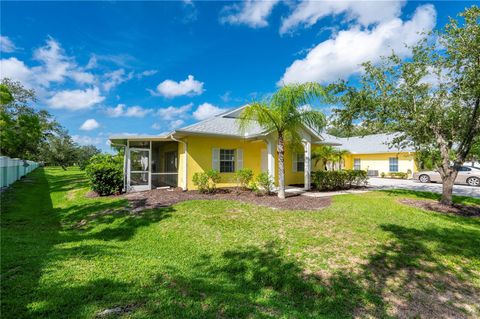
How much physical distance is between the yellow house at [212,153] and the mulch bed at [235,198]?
1.51m

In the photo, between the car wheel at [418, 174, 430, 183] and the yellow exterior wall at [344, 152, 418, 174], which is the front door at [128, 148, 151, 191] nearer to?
the car wheel at [418, 174, 430, 183]

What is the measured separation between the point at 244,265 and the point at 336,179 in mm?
11221

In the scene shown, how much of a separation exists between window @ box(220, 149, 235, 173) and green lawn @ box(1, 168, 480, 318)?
557 cm

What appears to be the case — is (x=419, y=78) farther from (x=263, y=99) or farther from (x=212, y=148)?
(x=212, y=148)

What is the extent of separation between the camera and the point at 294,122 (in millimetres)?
10711

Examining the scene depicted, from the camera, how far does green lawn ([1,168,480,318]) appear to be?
3.33 meters

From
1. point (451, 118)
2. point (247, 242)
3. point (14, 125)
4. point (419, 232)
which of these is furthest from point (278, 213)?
point (14, 125)

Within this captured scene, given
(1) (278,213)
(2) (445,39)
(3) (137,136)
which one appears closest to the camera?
(1) (278,213)

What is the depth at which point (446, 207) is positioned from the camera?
9.55 m

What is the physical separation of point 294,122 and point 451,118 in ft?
20.3

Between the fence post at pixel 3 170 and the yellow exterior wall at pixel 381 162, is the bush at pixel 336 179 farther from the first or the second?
the fence post at pixel 3 170

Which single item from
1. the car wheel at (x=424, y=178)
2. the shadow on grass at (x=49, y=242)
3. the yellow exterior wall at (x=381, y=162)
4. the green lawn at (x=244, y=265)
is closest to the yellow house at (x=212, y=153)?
the shadow on grass at (x=49, y=242)

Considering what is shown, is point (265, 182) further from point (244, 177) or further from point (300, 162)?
point (300, 162)

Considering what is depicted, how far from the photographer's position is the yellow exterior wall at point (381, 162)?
23016mm
